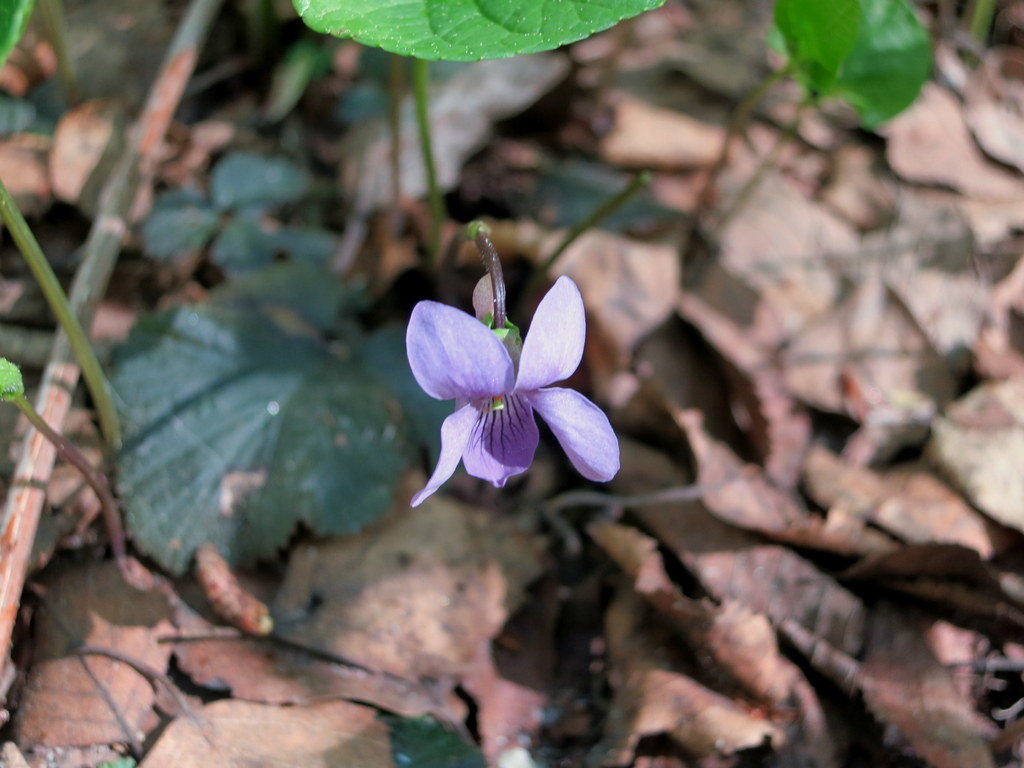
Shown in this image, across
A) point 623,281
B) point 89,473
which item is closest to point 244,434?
point 89,473

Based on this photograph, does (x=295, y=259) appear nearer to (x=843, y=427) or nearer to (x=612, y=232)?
(x=612, y=232)

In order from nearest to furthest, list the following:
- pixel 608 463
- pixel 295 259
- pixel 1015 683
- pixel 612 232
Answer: pixel 608 463 → pixel 1015 683 → pixel 295 259 → pixel 612 232

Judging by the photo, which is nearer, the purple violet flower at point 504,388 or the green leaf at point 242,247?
the purple violet flower at point 504,388

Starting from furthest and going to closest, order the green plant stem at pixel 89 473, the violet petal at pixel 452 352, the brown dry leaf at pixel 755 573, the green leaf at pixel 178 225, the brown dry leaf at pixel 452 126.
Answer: the brown dry leaf at pixel 452 126 → the green leaf at pixel 178 225 → the brown dry leaf at pixel 755 573 → the green plant stem at pixel 89 473 → the violet petal at pixel 452 352

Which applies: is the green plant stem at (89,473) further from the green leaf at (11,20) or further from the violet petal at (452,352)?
the violet petal at (452,352)

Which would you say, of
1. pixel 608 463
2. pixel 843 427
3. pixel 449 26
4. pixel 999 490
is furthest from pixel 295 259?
pixel 999 490

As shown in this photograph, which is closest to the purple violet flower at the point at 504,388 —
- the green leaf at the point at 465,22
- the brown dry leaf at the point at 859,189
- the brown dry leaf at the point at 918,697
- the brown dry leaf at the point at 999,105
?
the green leaf at the point at 465,22

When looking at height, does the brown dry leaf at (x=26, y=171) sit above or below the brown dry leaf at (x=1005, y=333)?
above
